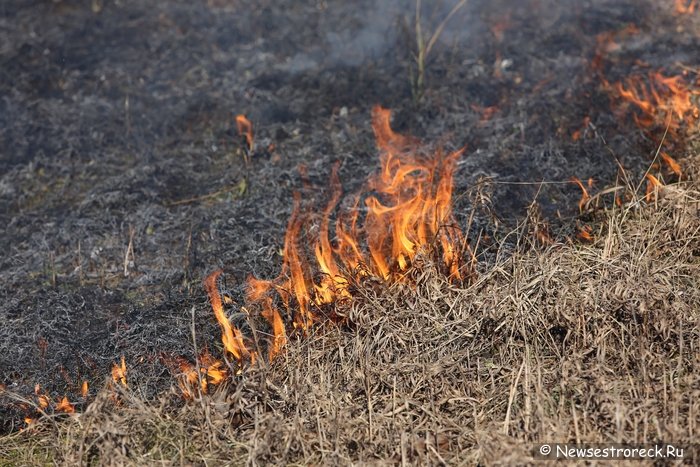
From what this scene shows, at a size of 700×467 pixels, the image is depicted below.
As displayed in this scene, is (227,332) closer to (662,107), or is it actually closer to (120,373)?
(120,373)

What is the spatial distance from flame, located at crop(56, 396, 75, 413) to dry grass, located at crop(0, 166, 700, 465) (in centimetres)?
11

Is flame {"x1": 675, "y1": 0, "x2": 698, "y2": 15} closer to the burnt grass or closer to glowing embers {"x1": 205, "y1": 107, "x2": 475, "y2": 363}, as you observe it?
the burnt grass

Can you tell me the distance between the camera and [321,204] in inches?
228

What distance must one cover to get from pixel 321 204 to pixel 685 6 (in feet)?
16.5

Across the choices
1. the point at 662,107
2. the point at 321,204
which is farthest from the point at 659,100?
the point at 321,204

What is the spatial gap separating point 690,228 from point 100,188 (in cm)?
442

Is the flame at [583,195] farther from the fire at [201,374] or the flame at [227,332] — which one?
the fire at [201,374]

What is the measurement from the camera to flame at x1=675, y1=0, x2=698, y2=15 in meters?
8.15

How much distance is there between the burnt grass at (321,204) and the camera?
3.78 metres

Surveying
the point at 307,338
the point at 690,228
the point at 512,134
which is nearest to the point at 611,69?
the point at 512,134

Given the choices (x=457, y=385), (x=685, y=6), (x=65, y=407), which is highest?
(x=685, y=6)

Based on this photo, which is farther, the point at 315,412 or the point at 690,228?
the point at 690,228

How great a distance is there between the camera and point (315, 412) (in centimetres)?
385

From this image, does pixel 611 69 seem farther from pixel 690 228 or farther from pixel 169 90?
pixel 169 90
